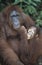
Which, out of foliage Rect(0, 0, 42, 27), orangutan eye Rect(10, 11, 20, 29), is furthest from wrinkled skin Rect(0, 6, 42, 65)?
foliage Rect(0, 0, 42, 27)

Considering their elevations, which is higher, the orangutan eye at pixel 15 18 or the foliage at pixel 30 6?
the orangutan eye at pixel 15 18

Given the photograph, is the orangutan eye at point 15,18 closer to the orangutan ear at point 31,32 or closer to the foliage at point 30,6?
the orangutan ear at point 31,32

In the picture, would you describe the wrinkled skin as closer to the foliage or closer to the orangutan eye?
the orangutan eye

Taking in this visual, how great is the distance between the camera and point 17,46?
5.83 meters

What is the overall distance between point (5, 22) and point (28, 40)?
50cm

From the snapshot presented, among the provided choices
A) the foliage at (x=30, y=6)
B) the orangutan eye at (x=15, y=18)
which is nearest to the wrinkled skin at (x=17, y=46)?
the orangutan eye at (x=15, y=18)

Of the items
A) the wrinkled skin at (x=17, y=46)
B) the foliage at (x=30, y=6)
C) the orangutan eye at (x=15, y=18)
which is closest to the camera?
the wrinkled skin at (x=17, y=46)

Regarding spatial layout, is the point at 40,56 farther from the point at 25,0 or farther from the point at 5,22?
the point at 25,0

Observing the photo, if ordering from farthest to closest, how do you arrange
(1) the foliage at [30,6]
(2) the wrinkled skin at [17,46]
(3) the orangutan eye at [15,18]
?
(1) the foliage at [30,6], (3) the orangutan eye at [15,18], (2) the wrinkled skin at [17,46]

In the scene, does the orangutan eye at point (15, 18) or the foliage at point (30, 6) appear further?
the foliage at point (30, 6)

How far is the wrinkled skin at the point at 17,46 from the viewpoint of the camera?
557 cm

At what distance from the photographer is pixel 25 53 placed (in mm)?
5734

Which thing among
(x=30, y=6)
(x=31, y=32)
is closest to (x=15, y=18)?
(x=31, y=32)

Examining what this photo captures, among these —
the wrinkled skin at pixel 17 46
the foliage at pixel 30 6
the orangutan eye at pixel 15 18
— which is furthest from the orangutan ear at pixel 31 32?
the foliage at pixel 30 6
